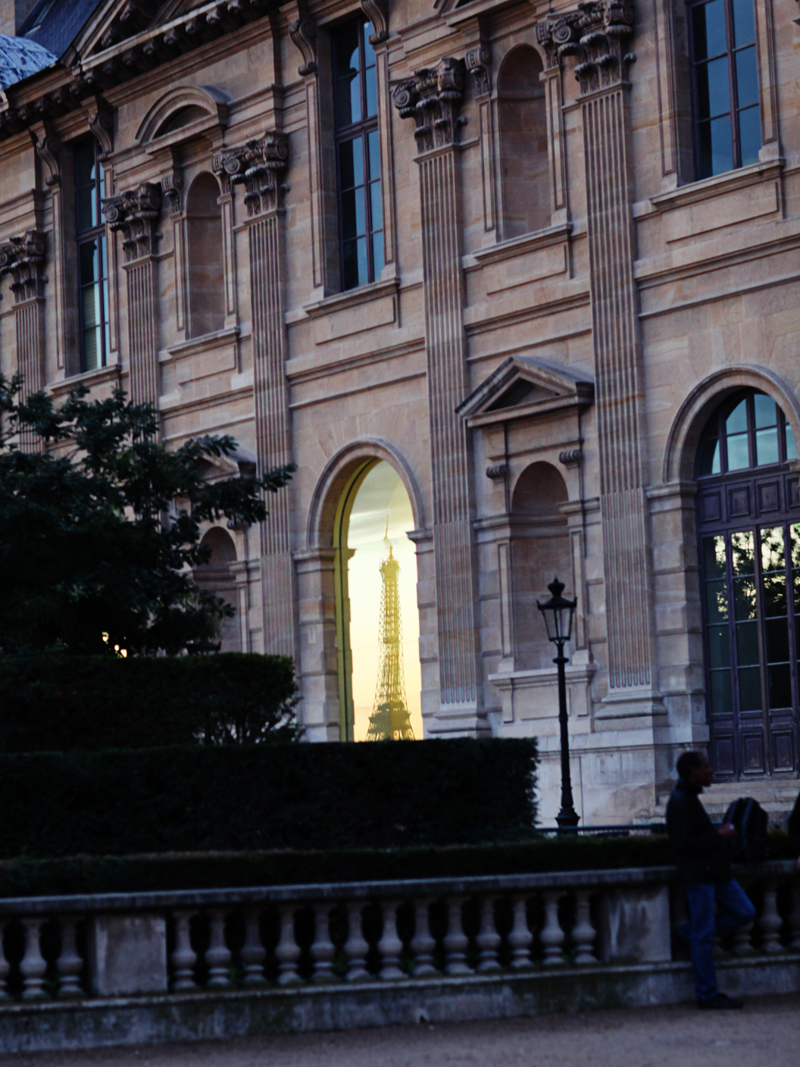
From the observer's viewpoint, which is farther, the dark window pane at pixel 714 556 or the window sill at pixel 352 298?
the window sill at pixel 352 298

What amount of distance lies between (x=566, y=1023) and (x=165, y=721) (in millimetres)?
5015

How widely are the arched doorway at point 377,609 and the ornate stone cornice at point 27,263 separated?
1090 cm

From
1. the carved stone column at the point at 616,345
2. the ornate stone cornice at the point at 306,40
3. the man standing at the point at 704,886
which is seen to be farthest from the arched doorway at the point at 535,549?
the man standing at the point at 704,886

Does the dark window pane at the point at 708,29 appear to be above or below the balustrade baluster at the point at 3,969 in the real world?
above

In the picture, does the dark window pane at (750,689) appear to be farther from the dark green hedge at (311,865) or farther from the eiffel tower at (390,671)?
the dark green hedge at (311,865)

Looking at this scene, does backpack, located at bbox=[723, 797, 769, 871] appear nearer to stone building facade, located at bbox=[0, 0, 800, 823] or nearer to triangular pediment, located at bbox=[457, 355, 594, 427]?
stone building facade, located at bbox=[0, 0, 800, 823]

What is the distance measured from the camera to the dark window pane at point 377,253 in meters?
31.9

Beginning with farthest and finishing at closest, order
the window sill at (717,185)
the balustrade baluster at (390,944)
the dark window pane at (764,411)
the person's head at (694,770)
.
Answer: the dark window pane at (764,411), the window sill at (717,185), the person's head at (694,770), the balustrade baluster at (390,944)

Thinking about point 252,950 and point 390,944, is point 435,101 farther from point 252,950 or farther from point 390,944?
point 252,950

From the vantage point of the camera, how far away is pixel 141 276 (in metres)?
36.7

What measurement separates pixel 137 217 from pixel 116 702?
71.8 ft

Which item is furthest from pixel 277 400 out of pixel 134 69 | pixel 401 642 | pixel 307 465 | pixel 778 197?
pixel 778 197

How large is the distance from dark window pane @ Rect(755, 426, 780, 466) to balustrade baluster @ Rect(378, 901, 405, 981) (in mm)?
14339

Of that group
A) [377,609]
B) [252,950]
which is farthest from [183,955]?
[377,609]
